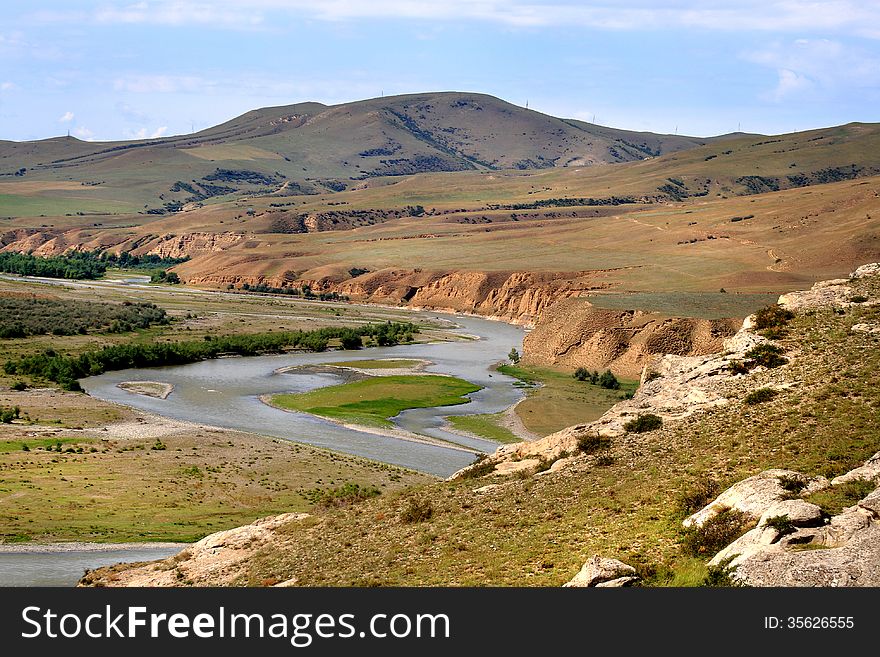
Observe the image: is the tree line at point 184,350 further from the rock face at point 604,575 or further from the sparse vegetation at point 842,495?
the sparse vegetation at point 842,495

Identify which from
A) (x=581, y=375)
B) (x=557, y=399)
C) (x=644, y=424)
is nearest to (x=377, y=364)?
(x=581, y=375)

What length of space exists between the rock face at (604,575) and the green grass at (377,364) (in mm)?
71304

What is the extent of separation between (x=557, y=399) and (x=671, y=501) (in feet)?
167

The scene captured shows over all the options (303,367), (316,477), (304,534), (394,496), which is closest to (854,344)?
(394,496)

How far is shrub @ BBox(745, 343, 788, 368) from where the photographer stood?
32344 mm

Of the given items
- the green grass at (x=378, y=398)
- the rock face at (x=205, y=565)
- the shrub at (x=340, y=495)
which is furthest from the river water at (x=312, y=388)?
the rock face at (x=205, y=565)

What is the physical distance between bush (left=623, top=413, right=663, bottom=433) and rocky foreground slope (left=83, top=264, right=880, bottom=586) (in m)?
0.09

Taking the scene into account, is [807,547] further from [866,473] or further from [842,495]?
[866,473]

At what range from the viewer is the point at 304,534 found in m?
31.2

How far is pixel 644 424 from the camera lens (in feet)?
104

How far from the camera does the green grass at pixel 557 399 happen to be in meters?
68.9
